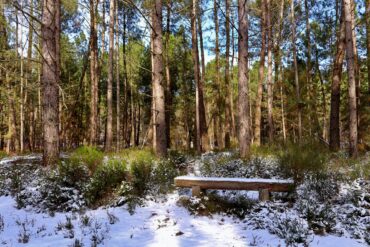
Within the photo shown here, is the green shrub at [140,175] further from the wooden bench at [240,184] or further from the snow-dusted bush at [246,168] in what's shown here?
the snow-dusted bush at [246,168]

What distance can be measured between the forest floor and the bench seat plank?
27 centimetres

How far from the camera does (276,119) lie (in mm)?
32062

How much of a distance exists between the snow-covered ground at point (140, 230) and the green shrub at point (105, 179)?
0.48 meters

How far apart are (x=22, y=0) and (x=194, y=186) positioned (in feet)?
55.1

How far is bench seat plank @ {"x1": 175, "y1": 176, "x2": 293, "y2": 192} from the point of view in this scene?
616 centimetres

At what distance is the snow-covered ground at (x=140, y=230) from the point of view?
16.2 ft

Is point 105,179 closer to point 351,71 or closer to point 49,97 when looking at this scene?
point 49,97

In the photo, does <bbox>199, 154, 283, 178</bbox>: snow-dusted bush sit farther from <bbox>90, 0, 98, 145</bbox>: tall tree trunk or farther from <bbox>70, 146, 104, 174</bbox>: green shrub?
<bbox>90, 0, 98, 145</bbox>: tall tree trunk

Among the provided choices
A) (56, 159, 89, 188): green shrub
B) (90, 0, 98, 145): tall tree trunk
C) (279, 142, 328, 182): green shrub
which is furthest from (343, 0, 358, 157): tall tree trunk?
(90, 0, 98, 145): tall tree trunk

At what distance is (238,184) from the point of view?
634 centimetres

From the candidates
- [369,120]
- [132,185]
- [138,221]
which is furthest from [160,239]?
[369,120]

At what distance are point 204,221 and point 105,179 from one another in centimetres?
255

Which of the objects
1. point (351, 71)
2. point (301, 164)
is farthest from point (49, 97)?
point (351, 71)

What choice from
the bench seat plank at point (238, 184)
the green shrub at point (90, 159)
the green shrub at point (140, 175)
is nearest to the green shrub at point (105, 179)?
the green shrub at point (140, 175)
